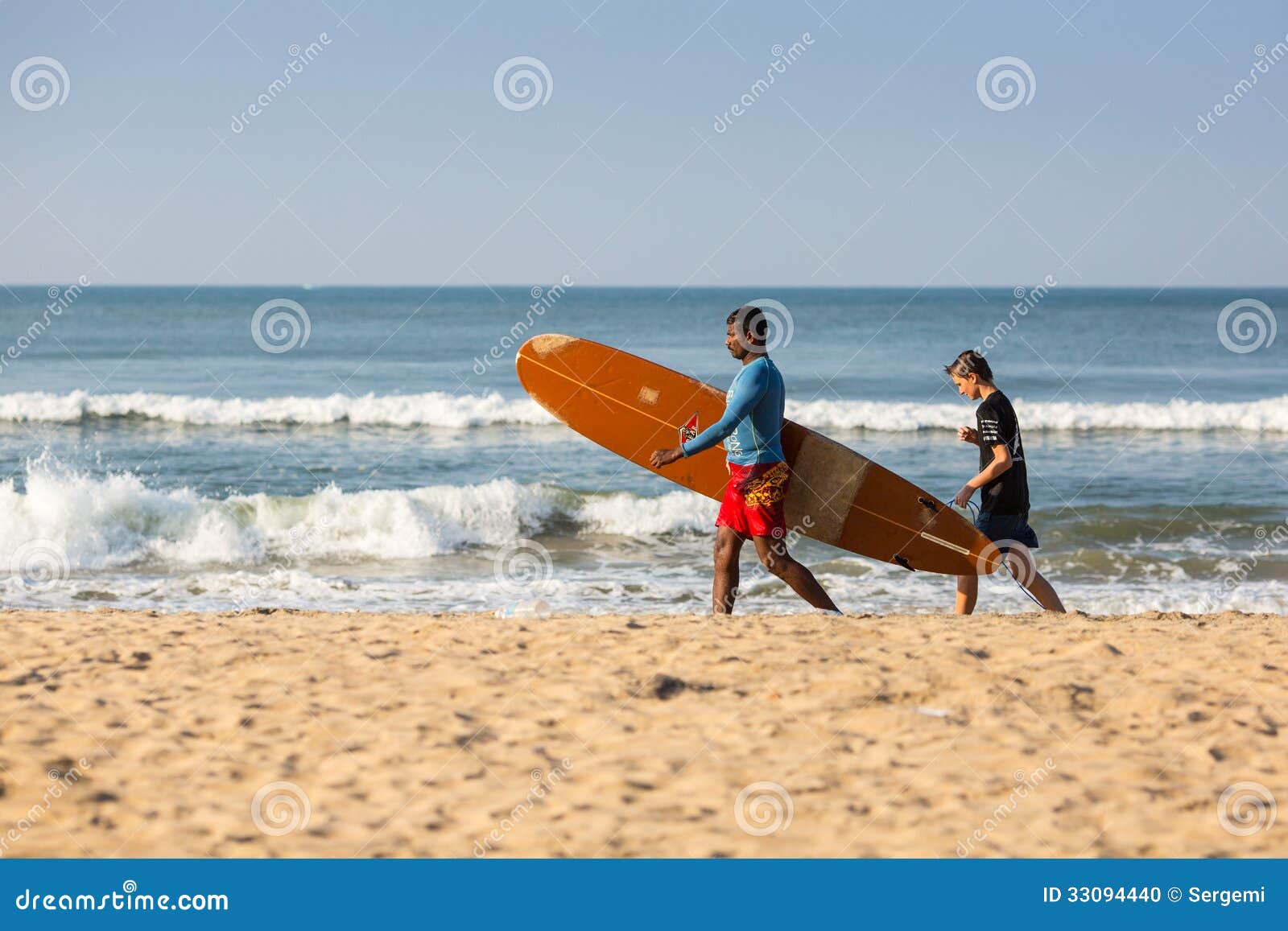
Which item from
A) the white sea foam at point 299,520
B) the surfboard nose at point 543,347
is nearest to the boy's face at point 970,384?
the surfboard nose at point 543,347

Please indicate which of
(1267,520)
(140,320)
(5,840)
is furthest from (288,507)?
(140,320)

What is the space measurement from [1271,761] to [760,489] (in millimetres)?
2401

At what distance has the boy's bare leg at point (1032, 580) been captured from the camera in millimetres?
5766

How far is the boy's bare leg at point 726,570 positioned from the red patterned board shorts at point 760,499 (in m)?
0.10

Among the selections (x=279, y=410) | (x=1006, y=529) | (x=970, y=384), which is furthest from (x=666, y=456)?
(x=279, y=410)

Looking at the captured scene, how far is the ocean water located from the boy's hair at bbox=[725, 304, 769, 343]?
2.99 meters

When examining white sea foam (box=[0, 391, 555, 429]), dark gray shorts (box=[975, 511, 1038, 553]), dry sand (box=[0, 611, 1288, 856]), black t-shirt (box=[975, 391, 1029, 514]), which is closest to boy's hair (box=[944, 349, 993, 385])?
black t-shirt (box=[975, 391, 1029, 514])

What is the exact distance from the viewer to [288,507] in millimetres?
10891

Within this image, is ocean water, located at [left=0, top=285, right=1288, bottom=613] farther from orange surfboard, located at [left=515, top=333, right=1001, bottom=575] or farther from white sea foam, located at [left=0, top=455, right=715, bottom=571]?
orange surfboard, located at [left=515, top=333, right=1001, bottom=575]

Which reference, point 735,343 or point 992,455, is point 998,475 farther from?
point 735,343

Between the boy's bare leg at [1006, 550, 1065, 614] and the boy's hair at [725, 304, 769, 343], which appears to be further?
the boy's bare leg at [1006, 550, 1065, 614]

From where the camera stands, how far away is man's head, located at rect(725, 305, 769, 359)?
514 centimetres

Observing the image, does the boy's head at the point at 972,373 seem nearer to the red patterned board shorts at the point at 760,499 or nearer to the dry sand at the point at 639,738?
the red patterned board shorts at the point at 760,499

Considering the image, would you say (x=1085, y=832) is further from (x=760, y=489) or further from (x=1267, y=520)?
(x=1267, y=520)
